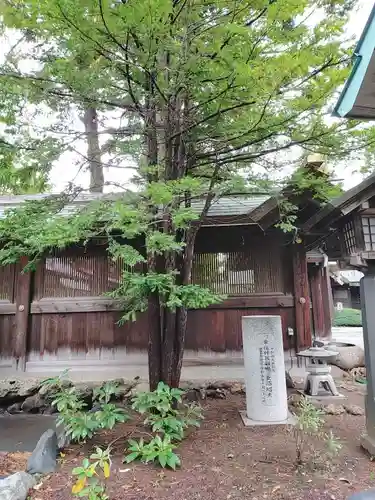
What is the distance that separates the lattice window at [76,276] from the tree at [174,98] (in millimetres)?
3081

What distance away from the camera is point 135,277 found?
3211 mm

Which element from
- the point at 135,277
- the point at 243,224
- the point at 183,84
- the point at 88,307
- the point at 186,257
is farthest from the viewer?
the point at 88,307

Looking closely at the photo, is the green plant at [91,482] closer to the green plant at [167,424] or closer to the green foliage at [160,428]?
the green foliage at [160,428]

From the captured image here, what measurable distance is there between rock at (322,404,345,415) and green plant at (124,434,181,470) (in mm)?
2520

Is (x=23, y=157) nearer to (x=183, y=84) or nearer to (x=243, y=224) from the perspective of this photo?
(x=183, y=84)

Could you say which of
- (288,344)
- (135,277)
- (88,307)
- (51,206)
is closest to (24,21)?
(51,206)

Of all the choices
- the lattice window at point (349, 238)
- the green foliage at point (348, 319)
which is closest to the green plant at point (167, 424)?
the lattice window at point (349, 238)

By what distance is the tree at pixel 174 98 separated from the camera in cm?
302

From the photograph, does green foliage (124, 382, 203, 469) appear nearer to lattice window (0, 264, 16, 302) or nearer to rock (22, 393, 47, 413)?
rock (22, 393, 47, 413)

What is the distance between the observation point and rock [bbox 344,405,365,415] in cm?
481

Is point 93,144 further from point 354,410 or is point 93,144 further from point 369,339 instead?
point 354,410

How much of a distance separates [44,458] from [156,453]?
3.38ft

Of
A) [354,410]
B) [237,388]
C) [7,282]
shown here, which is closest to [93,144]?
[7,282]

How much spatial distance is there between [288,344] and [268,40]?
5.16m
